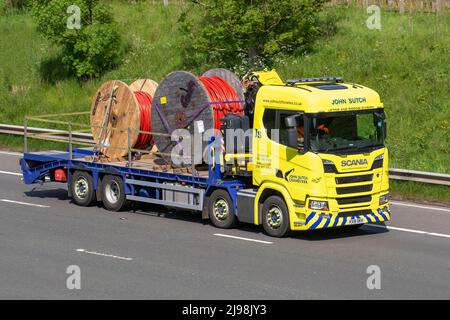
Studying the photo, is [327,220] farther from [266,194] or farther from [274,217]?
[266,194]

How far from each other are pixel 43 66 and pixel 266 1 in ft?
35.5

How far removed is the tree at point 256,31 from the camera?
103 feet

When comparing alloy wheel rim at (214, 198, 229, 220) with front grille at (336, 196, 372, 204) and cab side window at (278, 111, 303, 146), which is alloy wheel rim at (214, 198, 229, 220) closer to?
cab side window at (278, 111, 303, 146)

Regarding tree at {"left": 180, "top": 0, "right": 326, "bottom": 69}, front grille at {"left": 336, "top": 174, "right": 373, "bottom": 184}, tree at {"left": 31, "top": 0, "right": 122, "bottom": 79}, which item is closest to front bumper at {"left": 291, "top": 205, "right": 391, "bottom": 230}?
front grille at {"left": 336, "top": 174, "right": 373, "bottom": 184}

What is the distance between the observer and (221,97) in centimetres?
2056

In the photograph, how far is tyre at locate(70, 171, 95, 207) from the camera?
22.4m

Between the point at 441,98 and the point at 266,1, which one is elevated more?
the point at 266,1

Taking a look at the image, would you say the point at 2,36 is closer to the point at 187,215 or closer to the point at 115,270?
the point at 187,215

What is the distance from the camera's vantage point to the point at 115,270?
Result: 16.3 m

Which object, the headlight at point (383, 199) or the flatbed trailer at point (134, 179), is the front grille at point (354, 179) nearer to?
the headlight at point (383, 199)

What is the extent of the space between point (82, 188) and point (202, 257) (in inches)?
240

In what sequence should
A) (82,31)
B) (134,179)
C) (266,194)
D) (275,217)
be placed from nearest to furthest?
(275,217) < (266,194) < (134,179) < (82,31)

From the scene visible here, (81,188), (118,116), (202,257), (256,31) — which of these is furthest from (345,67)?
(202,257)
